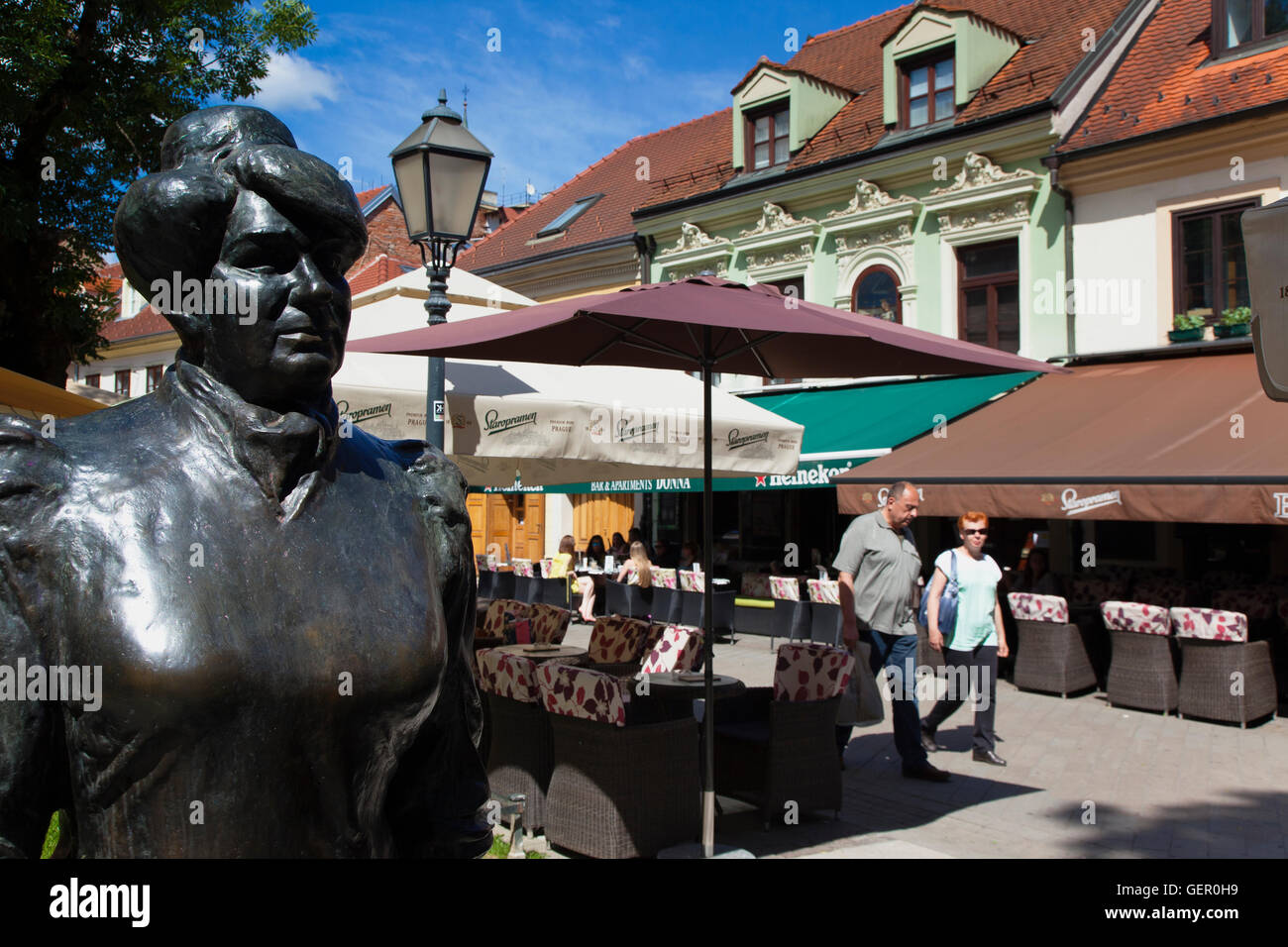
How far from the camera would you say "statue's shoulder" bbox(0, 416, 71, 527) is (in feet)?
3.60

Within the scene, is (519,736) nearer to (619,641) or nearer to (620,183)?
(619,641)

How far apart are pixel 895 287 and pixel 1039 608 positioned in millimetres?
7524

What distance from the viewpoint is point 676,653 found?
7.21m

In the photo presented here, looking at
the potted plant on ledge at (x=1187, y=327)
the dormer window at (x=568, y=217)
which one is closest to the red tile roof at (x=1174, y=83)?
the potted plant on ledge at (x=1187, y=327)

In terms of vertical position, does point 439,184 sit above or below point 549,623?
above

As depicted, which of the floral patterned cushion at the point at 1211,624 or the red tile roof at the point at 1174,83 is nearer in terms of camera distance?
the floral patterned cushion at the point at 1211,624

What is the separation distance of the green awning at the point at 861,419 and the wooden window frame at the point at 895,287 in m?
1.13

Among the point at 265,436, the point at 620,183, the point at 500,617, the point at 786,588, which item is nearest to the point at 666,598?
the point at 786,588

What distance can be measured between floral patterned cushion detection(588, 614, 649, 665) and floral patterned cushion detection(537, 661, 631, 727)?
8.00 ft

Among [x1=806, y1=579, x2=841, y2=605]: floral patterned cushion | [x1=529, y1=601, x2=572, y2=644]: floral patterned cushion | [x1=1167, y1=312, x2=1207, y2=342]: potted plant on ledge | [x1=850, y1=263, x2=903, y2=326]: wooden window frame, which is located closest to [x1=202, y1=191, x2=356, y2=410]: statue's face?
[x1=529, y1=601, x2=572, y2=644]: floral patterned cushion

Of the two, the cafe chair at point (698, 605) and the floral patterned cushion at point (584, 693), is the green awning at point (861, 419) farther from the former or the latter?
the floral patterned cushion at point (584, 693)

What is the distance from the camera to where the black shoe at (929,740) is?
7.83 metres

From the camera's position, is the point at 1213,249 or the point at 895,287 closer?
the point at 1213,249
